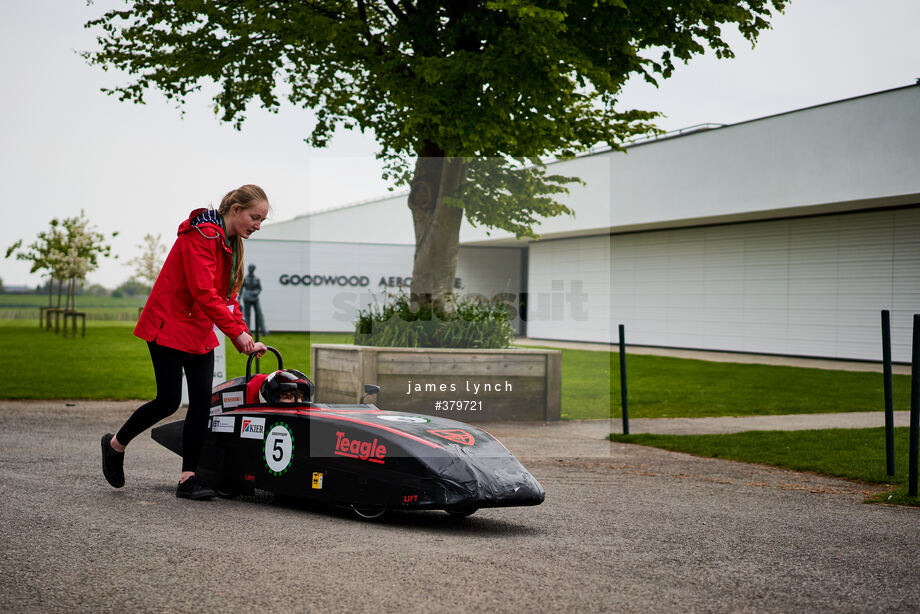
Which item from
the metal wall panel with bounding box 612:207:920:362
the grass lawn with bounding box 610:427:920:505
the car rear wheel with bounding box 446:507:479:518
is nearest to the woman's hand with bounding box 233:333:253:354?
the car rear wheel with bounding box 446:507:479:518

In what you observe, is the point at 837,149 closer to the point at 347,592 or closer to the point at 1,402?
the point at 1,402

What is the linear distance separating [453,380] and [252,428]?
574 centimetres

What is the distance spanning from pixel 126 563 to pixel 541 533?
2258mm

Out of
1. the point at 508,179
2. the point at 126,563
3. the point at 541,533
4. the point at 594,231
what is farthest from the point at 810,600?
the point at 594,231

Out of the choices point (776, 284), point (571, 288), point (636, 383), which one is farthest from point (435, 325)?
point (571, 288)

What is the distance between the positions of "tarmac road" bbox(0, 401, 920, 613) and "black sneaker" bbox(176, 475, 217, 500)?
4.1 inches

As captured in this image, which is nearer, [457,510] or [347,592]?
[347,592]

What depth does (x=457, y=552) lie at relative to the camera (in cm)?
448

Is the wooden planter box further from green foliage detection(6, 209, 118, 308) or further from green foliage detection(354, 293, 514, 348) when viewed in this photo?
green foliage detection(6, 209, 118, 308)

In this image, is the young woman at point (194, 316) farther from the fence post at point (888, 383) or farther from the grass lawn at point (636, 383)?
the grass lawn at point (636, 383)

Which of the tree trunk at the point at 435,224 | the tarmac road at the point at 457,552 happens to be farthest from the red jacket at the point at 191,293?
the tree trunk at the point at 435,224

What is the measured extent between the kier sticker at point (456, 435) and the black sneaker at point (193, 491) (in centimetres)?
152

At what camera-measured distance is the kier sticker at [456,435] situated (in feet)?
17.7

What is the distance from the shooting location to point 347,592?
371 centimetres
